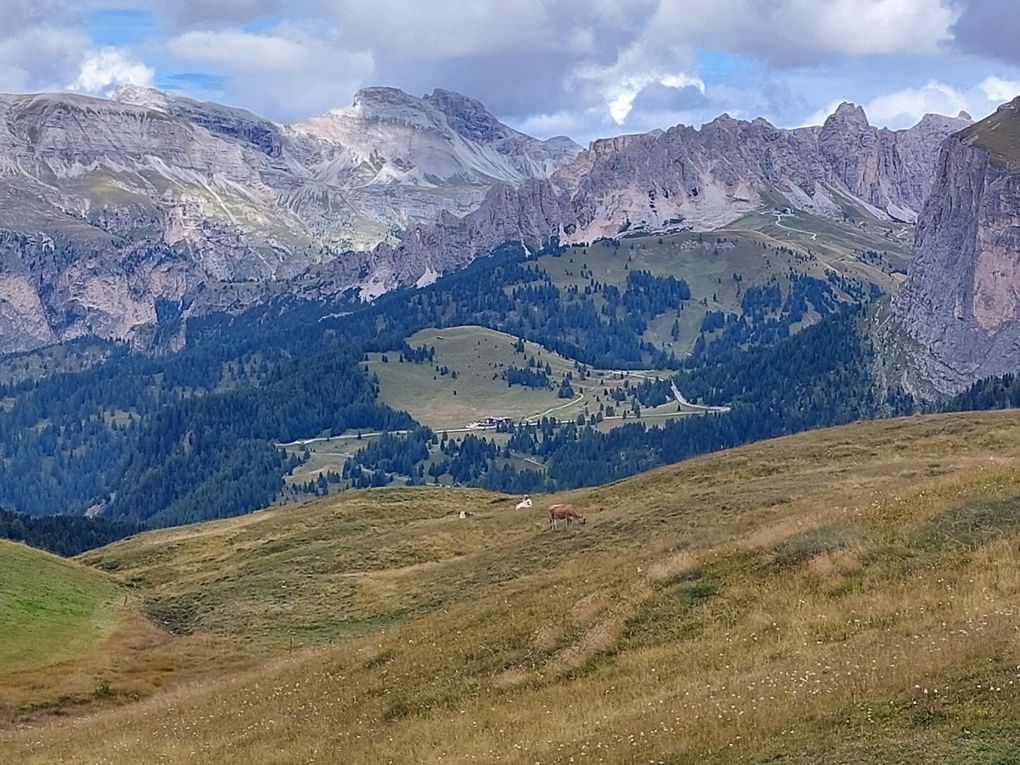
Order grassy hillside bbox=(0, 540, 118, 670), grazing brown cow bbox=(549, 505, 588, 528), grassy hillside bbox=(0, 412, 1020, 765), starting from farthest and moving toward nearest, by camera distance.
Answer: grazing brown cow bbox=(549, 505, 588, 528)
grassy hillside bbox=(0, 540, 118, 670)
grassy hillside bbox=(0, 412, 1020, 765)

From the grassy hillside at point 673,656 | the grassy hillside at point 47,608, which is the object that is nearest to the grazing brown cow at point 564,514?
the grassy hillside at point 673,656

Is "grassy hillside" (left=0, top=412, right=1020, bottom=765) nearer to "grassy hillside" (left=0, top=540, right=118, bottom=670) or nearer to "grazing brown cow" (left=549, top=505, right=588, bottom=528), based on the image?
"grazing brown cow" (left=549, top=505, right=588, bottom=528)

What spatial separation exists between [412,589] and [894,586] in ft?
145

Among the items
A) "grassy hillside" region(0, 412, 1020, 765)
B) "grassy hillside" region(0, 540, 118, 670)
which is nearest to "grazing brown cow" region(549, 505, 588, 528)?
"grassy hillside" region(0, 412, 1020, 765)

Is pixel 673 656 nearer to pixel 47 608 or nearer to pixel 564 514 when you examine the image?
pixel 564 514

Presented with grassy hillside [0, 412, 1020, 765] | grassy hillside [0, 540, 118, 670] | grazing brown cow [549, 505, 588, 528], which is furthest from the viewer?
grazing brown cow [549, 505, 588, 528]

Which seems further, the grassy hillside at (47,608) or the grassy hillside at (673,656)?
the grassy hillside at (47,608)

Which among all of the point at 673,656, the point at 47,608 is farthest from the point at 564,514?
the point at 673,656

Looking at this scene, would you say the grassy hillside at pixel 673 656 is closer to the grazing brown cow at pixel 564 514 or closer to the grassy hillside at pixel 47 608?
the grazing brown cow at pixel 564 514

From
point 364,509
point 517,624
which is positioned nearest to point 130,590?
point 364,509

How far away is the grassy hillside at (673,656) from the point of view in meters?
26.3

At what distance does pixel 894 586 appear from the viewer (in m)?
Result: 36.2

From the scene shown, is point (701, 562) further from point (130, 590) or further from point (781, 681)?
point (130, 590)

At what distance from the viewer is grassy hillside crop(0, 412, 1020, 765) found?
2628cm
